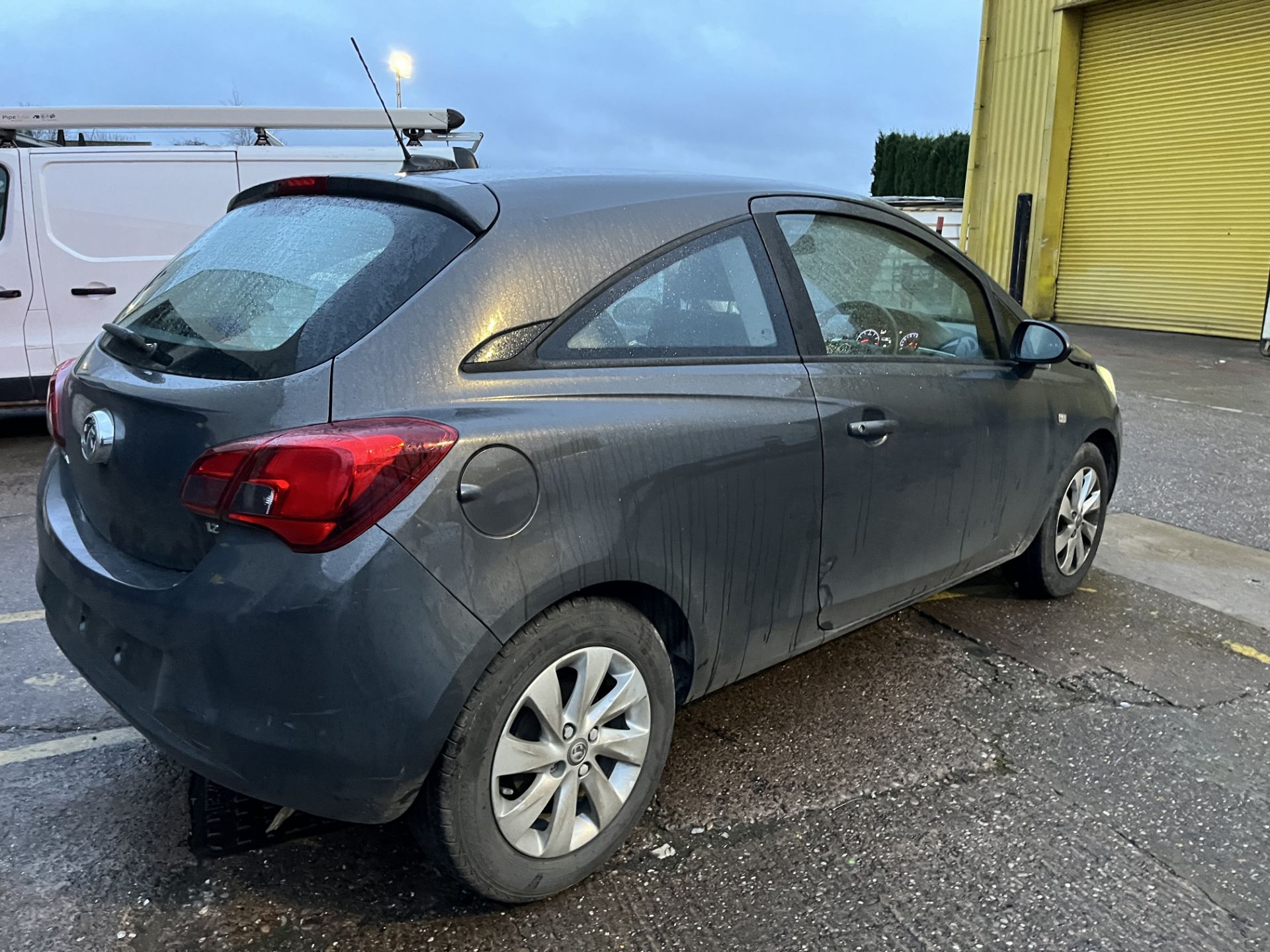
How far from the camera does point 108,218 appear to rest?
23.7 ft

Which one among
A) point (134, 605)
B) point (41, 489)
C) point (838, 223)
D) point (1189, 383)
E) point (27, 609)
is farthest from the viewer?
point (1189, 383)

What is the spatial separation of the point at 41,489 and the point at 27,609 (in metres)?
1.69

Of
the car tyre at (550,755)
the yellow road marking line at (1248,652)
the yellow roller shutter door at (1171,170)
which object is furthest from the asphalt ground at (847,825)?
the yellow roller shutter door at (1171,170)

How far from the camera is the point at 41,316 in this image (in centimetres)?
718

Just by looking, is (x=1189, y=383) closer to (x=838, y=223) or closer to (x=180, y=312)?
(x=838, y=223)

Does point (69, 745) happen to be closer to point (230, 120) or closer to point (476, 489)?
point (476, 489)

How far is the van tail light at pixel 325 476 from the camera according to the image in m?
1.92

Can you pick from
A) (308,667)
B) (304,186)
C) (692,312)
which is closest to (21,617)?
(304,186)

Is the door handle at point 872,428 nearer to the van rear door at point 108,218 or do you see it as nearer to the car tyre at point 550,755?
the car tyre at point 550,755

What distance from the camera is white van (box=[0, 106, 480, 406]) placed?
23.1 feet

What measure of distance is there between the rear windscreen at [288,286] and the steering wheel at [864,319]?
1142 mm

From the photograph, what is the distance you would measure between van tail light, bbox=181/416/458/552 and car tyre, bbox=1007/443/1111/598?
9.10 feet

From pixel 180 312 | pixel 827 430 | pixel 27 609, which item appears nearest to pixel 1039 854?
pixel 827 430

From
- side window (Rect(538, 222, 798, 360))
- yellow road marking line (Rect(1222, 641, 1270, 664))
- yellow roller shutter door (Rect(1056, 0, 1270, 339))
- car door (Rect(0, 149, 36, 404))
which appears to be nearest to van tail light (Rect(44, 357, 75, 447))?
side window (Rect(538, 222, 798, 360))
